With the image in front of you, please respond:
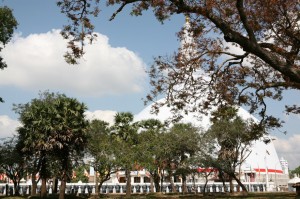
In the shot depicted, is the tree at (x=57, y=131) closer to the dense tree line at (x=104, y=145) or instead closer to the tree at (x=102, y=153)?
the dense tree line at (x=104, y=145)

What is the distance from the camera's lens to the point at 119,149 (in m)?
57.3

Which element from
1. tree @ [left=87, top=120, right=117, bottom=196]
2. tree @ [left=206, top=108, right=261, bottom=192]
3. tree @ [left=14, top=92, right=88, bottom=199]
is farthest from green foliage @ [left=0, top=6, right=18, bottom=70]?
tree @ [left=206, top=108, right=261, bottom=192]

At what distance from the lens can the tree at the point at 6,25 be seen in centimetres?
2967

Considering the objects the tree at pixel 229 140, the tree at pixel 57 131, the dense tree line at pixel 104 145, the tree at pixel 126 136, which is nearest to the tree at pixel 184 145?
the dense tree line at pixel 104 145

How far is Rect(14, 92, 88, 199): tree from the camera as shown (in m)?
40.0

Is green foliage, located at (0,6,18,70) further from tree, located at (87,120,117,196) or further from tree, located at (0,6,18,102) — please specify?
tree, located at (87,120,117,196)

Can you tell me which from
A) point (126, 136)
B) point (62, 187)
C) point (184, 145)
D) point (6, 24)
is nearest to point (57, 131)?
point (62, 187)

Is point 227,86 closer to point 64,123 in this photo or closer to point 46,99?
point 64,123

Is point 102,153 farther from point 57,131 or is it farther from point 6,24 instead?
point 6,24

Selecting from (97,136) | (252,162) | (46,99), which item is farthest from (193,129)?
(252,162)

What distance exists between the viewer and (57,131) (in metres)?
40.2

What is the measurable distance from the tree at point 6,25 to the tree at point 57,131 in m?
9.78

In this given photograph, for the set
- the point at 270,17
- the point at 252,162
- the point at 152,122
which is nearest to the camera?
the point at 270,17

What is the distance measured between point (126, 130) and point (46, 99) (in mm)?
21360
